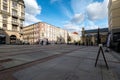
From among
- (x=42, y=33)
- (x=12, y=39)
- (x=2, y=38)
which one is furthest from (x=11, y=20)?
(x=42, y=33)

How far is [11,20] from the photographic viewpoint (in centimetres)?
3803

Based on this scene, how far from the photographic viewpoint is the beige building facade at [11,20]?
34781 mm

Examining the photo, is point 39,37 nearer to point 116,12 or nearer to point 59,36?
point 59,36

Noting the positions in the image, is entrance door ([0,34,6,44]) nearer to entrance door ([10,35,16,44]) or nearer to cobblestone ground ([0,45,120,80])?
entrance door ([10,35,16,44])

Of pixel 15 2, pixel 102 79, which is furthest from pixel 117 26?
pixel 15 2

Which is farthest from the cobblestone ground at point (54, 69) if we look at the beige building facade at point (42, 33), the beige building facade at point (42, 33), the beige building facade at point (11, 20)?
the beige building facade at point (42, 33)

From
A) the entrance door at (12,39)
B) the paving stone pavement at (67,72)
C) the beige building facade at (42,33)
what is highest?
the beige building facade at (42,33)

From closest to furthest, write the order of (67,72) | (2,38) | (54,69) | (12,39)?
(67,72)
(54,69)
(2,38)
(12,39)

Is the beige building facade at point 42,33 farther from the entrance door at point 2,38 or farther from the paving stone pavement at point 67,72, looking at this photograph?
the paving stone pavement at point 67,72

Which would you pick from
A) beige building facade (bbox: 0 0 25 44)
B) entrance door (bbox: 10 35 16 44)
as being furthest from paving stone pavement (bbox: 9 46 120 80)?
entrance door (bbox: 10 35 16 44)

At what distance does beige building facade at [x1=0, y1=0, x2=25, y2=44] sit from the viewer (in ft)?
114

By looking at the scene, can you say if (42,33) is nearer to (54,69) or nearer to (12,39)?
(12,39)

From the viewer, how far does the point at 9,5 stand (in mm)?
37156

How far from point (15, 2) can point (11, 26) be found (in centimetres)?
Answer: 967
